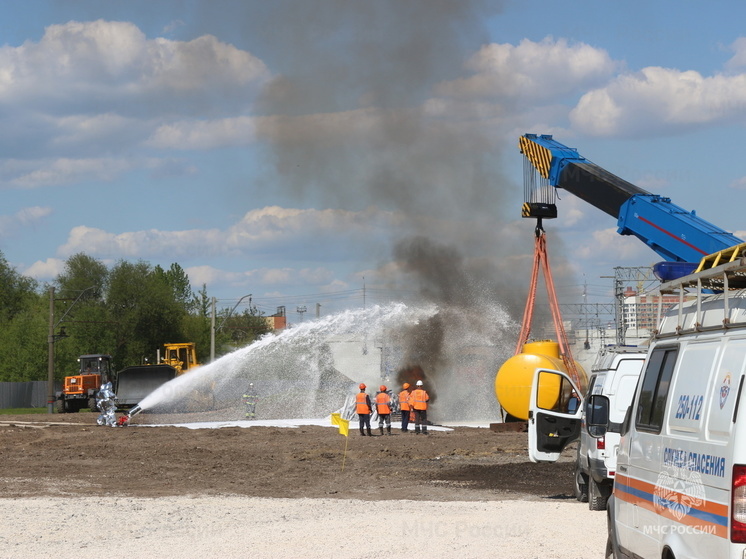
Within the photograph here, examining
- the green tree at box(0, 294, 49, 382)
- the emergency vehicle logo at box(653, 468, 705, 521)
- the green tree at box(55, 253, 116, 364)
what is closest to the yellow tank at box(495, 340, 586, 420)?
the emergency vehicle logo at box(653, 468, 705, 521)

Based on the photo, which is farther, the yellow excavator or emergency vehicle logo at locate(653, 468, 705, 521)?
the yellow excavator

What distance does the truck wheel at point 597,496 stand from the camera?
1308cm

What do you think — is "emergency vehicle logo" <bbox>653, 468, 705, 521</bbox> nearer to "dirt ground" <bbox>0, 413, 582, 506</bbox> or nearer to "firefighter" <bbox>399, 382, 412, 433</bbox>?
"dirt ground" <bbox>0, 413, 582, 506</bbox>

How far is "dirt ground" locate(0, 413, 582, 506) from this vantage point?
16.3 meters

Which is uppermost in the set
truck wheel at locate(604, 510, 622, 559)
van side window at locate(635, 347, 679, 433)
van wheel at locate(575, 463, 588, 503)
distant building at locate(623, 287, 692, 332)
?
distant building at locate(623, 287, 692, 332)

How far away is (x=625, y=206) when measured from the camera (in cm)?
1953

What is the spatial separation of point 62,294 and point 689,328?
84656 millimetres

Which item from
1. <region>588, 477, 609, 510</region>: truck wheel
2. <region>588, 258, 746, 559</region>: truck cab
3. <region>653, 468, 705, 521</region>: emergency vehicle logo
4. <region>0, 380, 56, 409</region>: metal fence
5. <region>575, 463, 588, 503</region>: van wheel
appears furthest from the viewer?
<region>0, 380, 56, 409</region>: metal fence

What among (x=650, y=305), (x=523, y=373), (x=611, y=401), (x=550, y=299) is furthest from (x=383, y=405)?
(x=611, y=401)

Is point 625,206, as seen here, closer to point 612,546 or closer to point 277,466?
point 277,466

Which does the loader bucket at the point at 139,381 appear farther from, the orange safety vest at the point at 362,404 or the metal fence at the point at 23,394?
the metal fence at the point at 23,394

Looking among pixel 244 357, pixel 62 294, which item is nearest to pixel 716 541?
pixel 244 357

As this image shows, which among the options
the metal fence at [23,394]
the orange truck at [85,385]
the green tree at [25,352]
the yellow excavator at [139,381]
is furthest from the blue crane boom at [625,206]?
the green tree at [25,352]

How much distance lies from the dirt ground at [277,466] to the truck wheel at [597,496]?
1.69 metres
